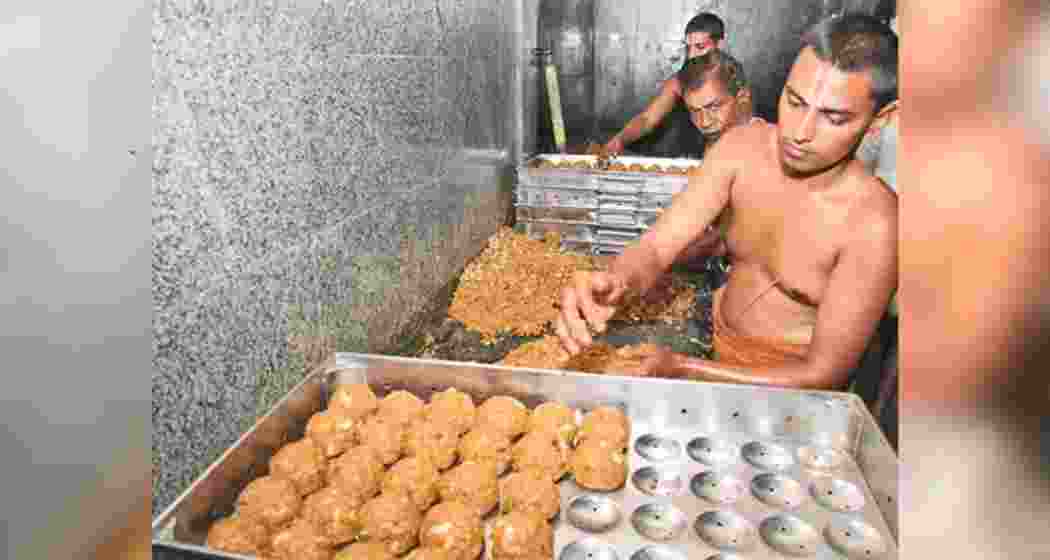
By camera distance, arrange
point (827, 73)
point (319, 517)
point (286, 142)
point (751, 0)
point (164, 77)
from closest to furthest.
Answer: point (164, 77) → point (319, 517) → point (286, 142) → point (827, 73) → point (751, 0)

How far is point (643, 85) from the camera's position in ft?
22.8

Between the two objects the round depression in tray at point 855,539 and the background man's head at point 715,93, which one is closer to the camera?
the round depression in tray at point 855,539

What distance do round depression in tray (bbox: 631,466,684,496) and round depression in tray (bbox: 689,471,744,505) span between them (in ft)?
0.15

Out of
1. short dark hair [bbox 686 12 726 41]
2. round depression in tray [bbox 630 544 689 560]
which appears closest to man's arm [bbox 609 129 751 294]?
round depression in tray [bbox 630 544 689 560]

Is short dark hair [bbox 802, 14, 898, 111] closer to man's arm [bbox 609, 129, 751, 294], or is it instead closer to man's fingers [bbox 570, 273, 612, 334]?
man's arm [bbox 609, 129, 751, 294]

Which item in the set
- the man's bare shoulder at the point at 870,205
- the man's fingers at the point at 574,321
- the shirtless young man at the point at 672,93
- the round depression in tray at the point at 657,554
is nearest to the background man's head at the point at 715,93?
the shirtless young man at the point at 672,93

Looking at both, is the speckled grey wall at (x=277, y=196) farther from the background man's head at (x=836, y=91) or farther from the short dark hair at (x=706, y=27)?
the short dark hair at (x=706, y=27)

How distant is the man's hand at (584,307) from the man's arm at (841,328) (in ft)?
1.45

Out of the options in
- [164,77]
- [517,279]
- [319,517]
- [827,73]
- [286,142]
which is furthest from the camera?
[517,279]

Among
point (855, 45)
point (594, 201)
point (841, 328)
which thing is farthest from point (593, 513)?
point (594, 201)

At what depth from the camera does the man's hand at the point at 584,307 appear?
7.15ft
